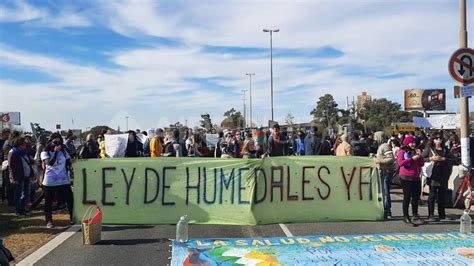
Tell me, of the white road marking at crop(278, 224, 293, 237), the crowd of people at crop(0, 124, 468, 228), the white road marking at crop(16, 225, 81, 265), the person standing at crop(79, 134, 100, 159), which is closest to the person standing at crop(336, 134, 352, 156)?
the crowd of people at crop(0, 124, 468, 228)

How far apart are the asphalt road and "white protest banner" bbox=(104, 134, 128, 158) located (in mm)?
4766

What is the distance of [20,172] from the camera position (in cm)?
1052

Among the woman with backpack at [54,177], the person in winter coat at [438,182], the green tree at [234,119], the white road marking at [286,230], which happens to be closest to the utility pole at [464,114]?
the person in winter coat at [438,182]

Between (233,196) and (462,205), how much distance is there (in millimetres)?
5520

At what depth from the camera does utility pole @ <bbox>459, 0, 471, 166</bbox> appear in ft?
33.1

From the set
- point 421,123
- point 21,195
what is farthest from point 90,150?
point 421,123

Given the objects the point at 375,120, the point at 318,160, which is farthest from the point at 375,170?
the point at 375,120

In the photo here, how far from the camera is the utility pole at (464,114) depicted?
1009cm

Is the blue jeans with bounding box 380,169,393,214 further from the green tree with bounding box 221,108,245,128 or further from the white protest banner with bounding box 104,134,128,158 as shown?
the green tree with bounding box 221,108,245,128

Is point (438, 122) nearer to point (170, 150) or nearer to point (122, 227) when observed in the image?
point (170, 150)

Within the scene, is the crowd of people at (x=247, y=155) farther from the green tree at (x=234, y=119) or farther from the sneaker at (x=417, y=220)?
the green tree at (x=234, y=119)

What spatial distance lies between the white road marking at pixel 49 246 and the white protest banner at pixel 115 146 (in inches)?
175

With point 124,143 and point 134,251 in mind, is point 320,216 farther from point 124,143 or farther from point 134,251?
point 124,143

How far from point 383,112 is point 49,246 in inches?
3936
